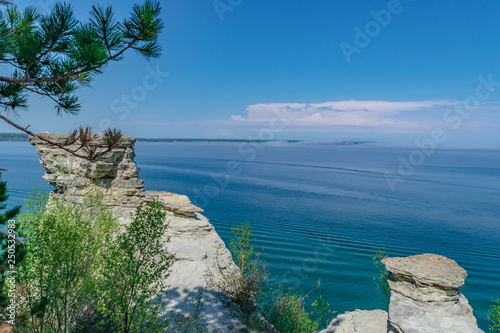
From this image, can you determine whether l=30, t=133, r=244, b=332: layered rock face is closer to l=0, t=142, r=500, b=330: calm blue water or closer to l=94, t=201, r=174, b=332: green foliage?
l=94, t=201, r=174, b=332: green foliage

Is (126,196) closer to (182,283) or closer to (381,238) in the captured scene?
(182,283)

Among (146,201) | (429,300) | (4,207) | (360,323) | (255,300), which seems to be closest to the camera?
(4,207)

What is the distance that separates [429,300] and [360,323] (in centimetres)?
436

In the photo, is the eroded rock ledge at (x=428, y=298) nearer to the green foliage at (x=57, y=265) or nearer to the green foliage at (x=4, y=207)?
the green foliage at (x=57, y=265)

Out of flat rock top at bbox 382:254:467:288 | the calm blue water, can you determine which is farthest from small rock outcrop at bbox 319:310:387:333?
the calm blue water

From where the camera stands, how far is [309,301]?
20531 millimetres

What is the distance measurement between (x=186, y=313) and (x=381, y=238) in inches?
1025

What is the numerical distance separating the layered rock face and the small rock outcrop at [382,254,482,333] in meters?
7.80

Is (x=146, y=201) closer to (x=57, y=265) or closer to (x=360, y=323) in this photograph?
(x=57, y=265)

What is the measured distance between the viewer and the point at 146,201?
68.5 ft

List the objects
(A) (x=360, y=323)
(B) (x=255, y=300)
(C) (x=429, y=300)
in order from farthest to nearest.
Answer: (B) (x=255, y=300) → (A) (x=360, y=323) → (C) (x=429, y=300)

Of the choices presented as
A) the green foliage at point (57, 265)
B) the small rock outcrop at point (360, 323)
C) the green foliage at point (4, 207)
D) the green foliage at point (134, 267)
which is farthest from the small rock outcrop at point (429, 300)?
the green foliage at point (4, 207)

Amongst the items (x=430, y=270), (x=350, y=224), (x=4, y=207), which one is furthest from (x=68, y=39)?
(x=350, y=224)

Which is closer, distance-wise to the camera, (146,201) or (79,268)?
(79,268)
